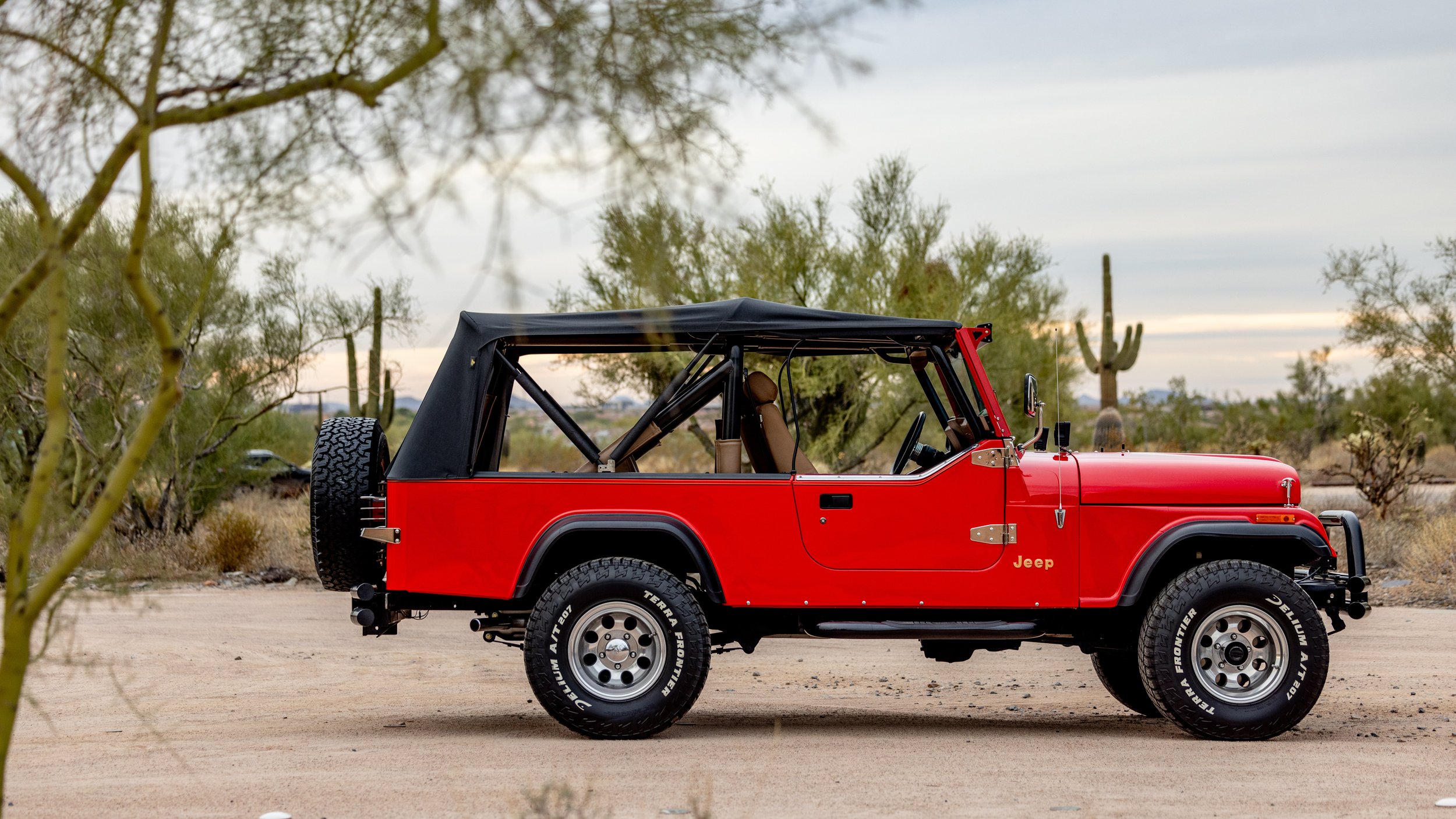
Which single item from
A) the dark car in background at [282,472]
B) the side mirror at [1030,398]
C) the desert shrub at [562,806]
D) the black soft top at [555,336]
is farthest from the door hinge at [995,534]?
the dark car in background at [282,472]

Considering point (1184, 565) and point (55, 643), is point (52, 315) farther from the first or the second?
point (55, 643)

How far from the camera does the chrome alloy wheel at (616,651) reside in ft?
24.1

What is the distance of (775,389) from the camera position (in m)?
7.97

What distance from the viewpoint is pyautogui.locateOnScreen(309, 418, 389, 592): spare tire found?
298 inches

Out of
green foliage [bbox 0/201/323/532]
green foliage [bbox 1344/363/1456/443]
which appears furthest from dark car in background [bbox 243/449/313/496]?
green foliage [bbox 1344/363/1456/443]

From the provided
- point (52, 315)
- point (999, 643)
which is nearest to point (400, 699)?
point (999, 643)

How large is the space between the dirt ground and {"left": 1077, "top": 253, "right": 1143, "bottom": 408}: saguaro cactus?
15.3 metres

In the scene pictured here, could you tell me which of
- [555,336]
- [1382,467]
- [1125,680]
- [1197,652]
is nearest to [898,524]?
[1197,652]

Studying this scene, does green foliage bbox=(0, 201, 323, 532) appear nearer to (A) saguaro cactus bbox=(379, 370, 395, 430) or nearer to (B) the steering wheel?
(A) saguaro cactus bbox=(379, 370, 395, 430)

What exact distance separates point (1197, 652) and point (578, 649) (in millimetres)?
3180

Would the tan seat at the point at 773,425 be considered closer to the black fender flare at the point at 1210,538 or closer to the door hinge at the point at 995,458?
the door hinge at the point at 995,458

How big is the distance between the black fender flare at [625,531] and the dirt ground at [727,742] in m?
0.82

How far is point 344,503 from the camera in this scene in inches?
299

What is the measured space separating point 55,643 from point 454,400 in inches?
247
